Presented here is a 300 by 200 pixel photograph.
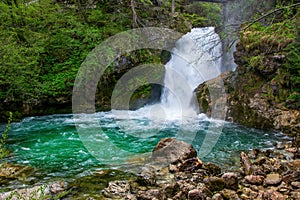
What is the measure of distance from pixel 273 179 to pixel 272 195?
2.62 feet

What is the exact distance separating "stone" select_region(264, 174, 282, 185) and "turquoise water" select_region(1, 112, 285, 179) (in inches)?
49.2

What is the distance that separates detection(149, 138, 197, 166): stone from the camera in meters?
5.94

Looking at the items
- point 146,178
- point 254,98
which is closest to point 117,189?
point 146,178

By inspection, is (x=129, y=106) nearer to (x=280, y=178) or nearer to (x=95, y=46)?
(x=95, y=46)

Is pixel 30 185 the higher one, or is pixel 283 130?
pixel 283 130

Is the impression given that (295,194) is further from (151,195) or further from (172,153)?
(172,153)

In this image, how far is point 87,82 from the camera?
38.6ft

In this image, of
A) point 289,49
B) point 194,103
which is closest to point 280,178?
point 289,49

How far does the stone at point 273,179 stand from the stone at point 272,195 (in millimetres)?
411

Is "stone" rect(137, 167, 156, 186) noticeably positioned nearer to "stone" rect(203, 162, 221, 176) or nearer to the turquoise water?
the turquoise water

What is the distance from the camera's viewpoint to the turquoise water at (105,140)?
6.21 meters

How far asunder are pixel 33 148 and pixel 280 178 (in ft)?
21.1

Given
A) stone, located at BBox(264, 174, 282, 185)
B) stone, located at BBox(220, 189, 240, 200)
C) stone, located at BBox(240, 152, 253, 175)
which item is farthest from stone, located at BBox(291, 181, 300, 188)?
stone, located at BBox(220, 189, 240, 200)

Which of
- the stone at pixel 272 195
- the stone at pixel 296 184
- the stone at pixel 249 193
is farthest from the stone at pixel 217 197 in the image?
the stone at pixel 296 184
